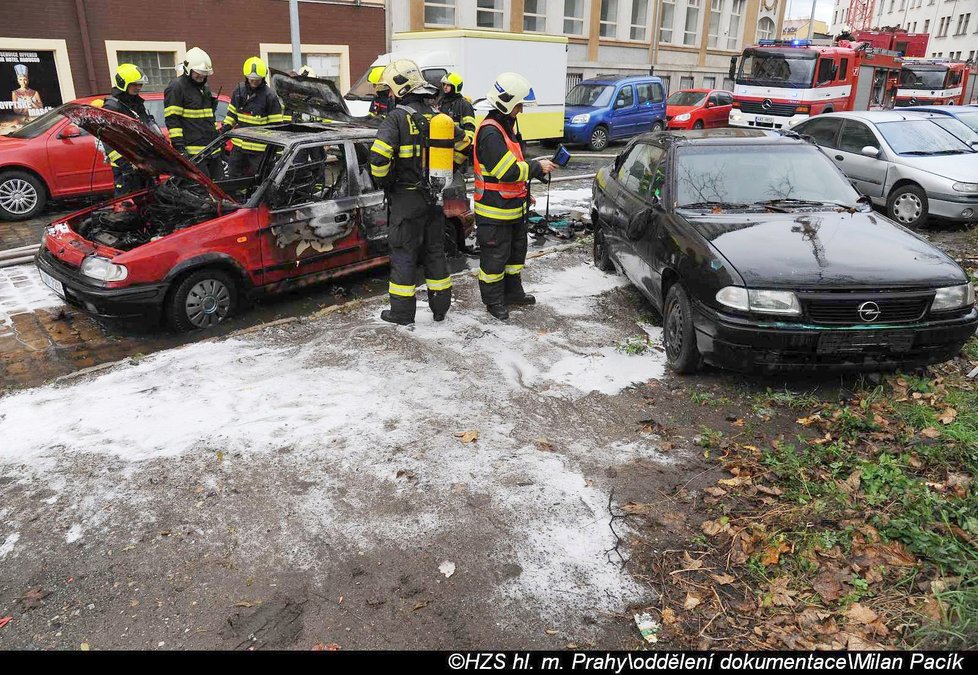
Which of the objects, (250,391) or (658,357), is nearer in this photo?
(250,391)

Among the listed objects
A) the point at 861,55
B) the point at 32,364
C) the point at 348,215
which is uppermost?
the point at 861,55

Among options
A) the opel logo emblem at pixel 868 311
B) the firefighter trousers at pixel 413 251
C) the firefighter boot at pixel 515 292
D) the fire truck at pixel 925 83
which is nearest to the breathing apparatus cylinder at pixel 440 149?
the firefighter trousers at pixel 413 251

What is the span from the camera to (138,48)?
48.8 feet

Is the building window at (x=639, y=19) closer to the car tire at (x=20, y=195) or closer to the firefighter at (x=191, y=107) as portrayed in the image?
the firefighter at (x=191, y=107)

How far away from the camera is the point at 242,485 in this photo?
3.66m

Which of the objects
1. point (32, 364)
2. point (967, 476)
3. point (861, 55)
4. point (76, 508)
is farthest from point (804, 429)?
point (861, 55)

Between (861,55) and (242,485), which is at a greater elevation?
(861,55)

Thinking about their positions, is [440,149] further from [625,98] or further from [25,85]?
[625,98]

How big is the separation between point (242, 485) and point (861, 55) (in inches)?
894

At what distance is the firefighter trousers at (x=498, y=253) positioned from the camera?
19.3ft

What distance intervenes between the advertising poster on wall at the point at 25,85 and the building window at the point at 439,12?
425 inches

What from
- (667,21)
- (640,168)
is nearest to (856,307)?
(640,168)

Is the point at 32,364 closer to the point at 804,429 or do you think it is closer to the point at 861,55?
the point at 804,429

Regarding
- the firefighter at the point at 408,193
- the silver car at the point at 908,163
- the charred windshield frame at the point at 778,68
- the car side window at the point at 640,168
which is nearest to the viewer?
the firefighter at the point at 408,193
